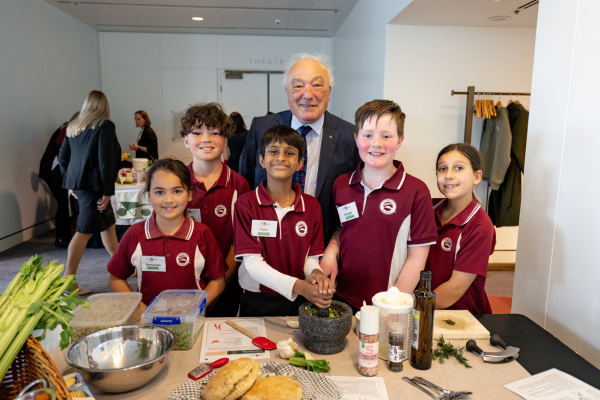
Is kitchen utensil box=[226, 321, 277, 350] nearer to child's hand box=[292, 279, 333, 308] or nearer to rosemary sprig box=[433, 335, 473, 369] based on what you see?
child's hand box=[292, 279, 333, 308]

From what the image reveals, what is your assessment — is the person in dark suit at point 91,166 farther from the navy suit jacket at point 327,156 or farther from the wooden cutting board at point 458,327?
the wooden cutting board at point 458,327

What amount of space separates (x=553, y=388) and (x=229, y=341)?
91 centimetres

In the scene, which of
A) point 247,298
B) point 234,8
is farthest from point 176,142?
point 247,298

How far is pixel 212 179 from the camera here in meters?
1.95

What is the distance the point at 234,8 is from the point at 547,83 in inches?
202

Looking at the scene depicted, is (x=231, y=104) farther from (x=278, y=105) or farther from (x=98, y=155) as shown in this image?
(x=98, y=155)

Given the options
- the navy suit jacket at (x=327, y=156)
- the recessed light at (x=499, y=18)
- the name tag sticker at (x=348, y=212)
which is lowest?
→ the name tag sticker at (x=348, y=212)

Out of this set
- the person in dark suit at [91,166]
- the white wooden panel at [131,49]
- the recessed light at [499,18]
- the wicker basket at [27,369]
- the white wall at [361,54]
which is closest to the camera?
the wicker basket at [27,369]

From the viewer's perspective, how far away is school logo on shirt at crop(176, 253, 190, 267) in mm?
1713

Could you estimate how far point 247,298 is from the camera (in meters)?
1.71

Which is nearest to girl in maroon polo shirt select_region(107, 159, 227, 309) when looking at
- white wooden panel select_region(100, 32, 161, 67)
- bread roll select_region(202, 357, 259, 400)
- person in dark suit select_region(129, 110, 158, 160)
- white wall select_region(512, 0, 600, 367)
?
bread roll select_region(202, 357, 259, 400)

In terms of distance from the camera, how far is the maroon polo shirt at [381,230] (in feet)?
5.20

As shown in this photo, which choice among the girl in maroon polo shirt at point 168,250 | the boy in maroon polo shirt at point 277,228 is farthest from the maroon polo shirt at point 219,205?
the boy in maroon polo shirt at point 277,228

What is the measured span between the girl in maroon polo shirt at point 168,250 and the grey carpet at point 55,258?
2187 mm
